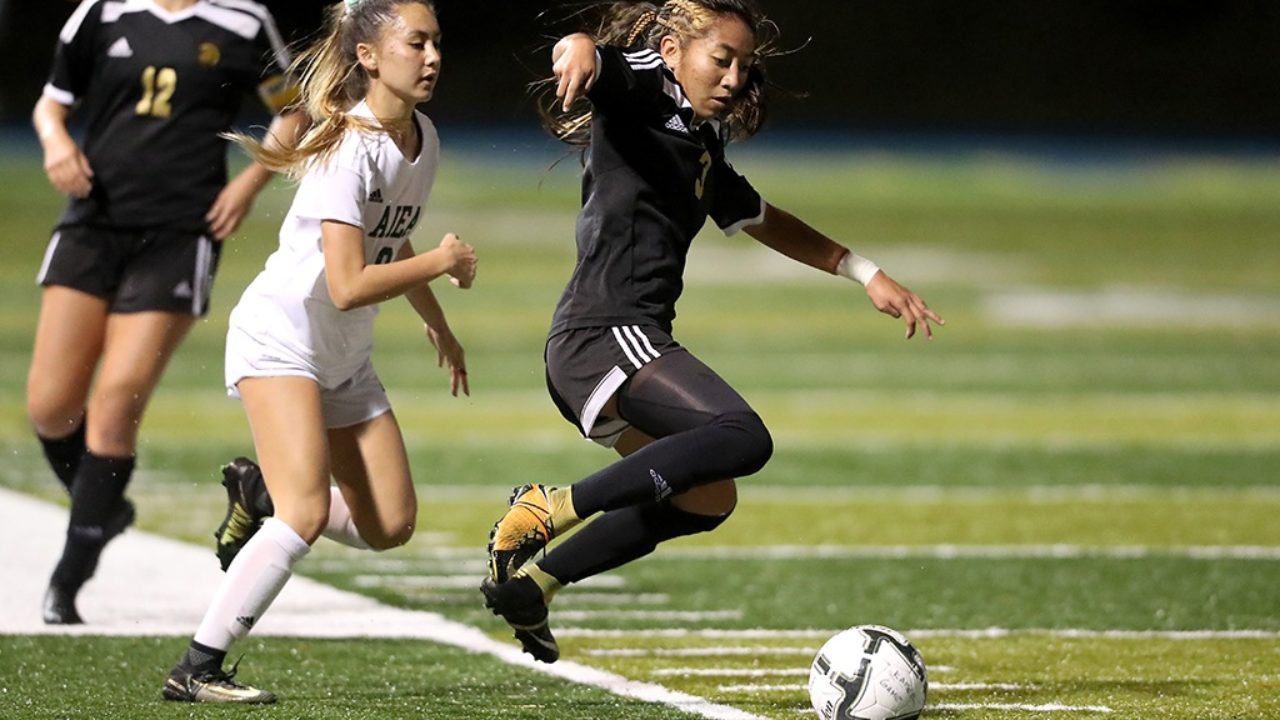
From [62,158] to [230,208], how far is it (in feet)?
1.83

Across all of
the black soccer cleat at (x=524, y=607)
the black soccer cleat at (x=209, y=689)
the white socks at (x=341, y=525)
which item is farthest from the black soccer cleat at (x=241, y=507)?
the black soccer cleat at (x=524, y=607)

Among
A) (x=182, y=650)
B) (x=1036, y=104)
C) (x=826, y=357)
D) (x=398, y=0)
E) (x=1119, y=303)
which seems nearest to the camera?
(x=398, y=0)

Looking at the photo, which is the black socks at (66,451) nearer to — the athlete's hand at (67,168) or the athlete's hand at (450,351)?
the athlete's hand at (67,168)

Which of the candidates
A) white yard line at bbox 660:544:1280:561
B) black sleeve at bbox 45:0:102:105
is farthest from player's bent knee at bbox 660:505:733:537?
→ white yard line at bbox 660:544:1280:561

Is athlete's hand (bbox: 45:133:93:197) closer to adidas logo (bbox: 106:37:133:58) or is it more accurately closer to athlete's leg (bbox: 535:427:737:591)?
adidas logo (bbox: 106:37:133:58)

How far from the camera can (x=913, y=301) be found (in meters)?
5.43

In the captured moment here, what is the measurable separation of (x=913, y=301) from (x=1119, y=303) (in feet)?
54.6

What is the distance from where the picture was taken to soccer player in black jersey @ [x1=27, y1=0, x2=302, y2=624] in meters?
6.65

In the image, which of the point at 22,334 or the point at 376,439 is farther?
the point at 22,334

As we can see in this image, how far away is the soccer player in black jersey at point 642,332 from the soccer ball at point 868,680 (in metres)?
0.51

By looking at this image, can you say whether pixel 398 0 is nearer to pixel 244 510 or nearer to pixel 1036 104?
pixel 244 510

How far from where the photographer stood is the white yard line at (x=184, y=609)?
5992mm

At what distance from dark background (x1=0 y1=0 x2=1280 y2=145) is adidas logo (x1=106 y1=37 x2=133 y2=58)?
3158 centimetres

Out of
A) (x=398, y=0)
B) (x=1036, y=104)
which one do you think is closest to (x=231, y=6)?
(x=398, y=0)
